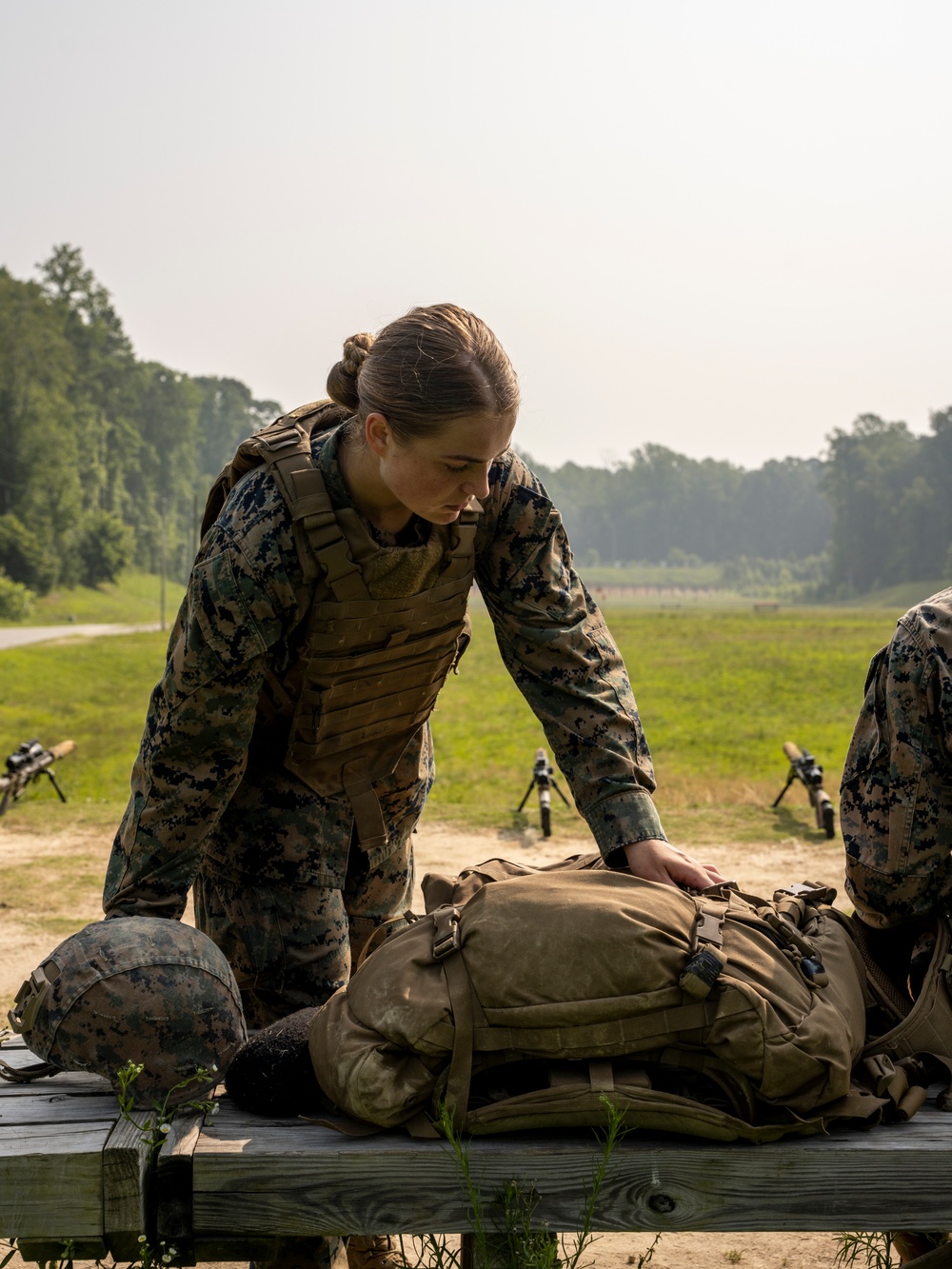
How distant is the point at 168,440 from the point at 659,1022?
94933mm

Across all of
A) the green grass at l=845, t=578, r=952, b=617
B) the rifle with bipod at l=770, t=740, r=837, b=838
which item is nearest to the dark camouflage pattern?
the rifle with bipod at l=770, t=740, r=837, b=838

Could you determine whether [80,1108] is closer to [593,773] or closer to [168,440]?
[593,773]

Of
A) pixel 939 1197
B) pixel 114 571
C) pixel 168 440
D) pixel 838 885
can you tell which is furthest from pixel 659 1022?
pixel 168 440

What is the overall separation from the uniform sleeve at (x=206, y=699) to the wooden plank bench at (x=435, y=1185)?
67 cm

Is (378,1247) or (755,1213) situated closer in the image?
(755,1213)

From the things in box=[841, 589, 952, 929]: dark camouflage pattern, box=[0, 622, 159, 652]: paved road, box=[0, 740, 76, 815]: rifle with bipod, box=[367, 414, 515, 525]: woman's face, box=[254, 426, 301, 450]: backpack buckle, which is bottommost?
box=[0, 622, 159, 652]: paved road

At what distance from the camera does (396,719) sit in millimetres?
3430

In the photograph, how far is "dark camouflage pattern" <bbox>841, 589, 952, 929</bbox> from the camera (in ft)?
8.65

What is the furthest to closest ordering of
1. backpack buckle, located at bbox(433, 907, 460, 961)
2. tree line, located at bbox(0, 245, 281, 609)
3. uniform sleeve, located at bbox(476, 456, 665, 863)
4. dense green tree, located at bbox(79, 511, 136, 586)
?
dense green tree, located at bbox(79, 511, 136, 586)
tree line, located at bbox(0, 245, 281, 609)
uniform sleeve, located at bbox(476, 456, 665, 863)
backpack buckle, located at bbox(433, 907, 460, 961)

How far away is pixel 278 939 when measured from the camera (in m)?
3.34

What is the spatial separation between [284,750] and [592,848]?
6577 millimetres

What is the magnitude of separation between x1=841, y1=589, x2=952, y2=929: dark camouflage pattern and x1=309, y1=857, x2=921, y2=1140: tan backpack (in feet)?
1.53

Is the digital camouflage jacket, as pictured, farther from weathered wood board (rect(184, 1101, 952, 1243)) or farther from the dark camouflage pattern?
weathered wood board (rect(184, 1101, 952, 1243))

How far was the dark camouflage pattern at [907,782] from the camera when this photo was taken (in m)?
2.64
